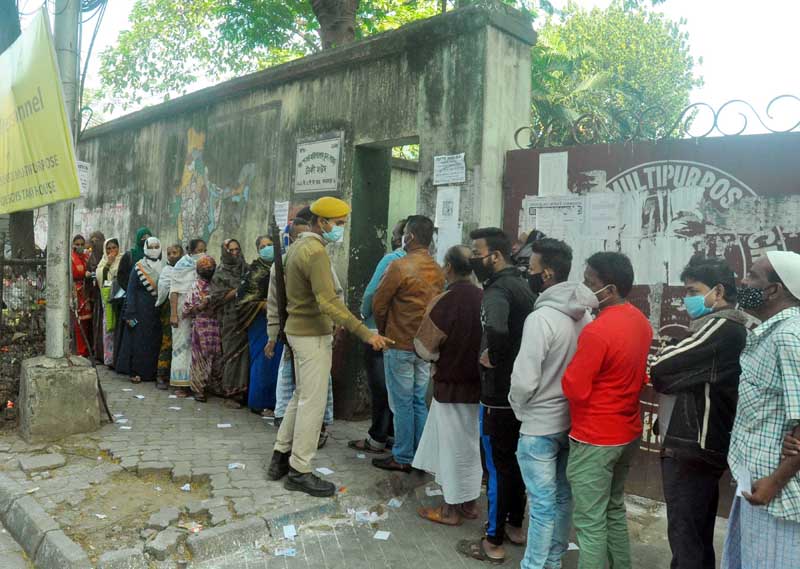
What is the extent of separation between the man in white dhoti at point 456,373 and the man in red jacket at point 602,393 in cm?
97

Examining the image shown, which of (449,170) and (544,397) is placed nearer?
(544,397)

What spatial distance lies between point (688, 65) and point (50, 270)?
2937 centimetres

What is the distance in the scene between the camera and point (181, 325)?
24.8 ft

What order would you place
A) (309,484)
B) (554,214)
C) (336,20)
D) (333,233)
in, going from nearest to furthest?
(309,484), (333,233), (554,214), (336,20)

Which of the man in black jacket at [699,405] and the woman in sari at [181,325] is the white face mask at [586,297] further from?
the woman in sari at [181,325]

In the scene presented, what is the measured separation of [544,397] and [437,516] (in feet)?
4.66

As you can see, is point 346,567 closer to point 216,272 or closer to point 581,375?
point 581,375

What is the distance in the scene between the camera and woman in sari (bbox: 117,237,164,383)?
7992 millimetres

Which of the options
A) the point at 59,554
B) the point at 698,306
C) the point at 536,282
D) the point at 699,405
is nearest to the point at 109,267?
the point at 59,554

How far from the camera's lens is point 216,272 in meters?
7.28

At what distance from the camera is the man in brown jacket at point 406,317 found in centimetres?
493

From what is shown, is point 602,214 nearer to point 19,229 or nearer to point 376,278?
point 376,278

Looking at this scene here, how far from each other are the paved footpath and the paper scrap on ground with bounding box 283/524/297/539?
0.03 metres

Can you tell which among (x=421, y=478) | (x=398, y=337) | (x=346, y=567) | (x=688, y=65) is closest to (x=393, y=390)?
(x=398, y=337)
